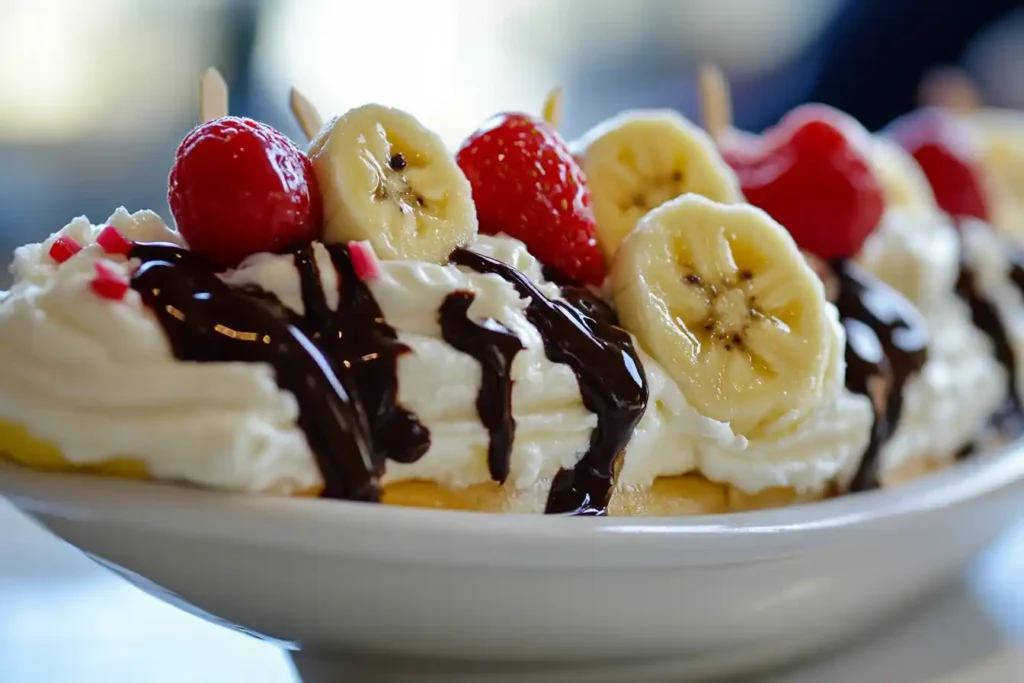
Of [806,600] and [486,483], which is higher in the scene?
[486,483]

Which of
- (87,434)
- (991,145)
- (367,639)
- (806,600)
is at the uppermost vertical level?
(87,434)

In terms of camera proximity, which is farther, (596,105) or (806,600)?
(596,105)

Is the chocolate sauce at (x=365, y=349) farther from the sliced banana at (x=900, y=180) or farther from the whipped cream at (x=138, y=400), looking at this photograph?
the sliced banana at (x=900, y=180)

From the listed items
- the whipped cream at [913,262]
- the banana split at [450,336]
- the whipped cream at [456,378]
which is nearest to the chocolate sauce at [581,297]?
the banana split at [450,336]

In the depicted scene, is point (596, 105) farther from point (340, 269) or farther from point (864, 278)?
point (340, 269)

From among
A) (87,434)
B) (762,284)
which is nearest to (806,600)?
(762,284)

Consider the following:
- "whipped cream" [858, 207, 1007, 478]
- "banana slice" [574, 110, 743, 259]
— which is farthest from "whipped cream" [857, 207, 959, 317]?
"banana slice" [574, 110, 743, 259]

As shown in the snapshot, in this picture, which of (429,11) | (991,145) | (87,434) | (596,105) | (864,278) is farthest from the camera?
(596,105)

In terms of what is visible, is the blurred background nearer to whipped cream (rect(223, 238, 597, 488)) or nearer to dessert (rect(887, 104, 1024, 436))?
dessert (rect(887, 104, 1024, 436))

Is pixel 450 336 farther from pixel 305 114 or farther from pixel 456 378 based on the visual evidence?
pixel 305 114
